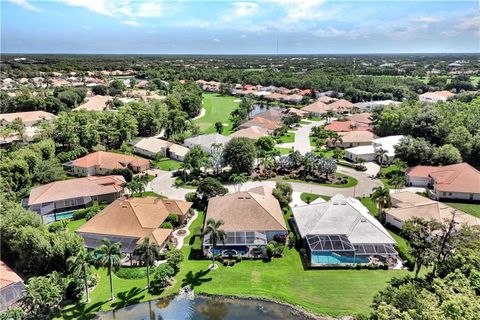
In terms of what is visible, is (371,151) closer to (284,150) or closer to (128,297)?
(284,150)

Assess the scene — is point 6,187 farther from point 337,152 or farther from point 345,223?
point 337,152

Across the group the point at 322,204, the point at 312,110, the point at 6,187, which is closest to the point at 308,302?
the point at 322,204

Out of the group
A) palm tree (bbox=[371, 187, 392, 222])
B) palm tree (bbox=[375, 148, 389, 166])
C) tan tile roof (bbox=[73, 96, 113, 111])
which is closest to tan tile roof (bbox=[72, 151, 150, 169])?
palm tree (bbox=[371, 187, 392, 222])

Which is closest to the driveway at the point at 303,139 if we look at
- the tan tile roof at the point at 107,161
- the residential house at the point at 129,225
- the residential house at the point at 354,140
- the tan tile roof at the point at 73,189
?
the residential house at the point at 354,140

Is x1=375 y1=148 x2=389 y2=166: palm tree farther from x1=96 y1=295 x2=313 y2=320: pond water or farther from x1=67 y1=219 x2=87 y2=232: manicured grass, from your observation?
x1=67 y1=219 x2=87 y2=232: manicured grass

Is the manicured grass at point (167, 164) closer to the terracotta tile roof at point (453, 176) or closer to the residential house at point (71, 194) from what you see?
the residential house at point (71, 194)
